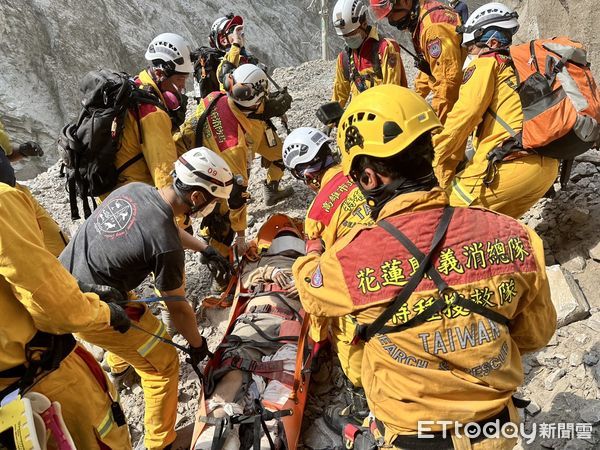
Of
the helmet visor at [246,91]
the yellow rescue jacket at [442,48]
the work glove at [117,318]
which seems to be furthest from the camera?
the helmet visor at [246,91]

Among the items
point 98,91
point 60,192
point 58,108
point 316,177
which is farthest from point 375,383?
point 58,108

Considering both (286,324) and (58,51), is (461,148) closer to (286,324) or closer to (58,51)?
(286,324)

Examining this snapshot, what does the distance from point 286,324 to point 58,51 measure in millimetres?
17077

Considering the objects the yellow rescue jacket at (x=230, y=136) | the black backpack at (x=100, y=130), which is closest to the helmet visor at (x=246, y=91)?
the yellow rescue jacket at (x=230, y=136)

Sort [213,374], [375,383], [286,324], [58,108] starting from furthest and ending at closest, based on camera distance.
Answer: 1. [58,108]
2. [286,324]
3. [213,374]
4. [375,383]

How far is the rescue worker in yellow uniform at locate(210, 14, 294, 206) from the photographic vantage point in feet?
17.3

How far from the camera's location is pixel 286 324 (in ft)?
12.0

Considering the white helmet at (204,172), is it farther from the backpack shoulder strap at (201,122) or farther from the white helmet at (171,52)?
the white helmet at (171,52)

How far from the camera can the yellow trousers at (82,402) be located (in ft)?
7.75

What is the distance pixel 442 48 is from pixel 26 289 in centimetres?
388

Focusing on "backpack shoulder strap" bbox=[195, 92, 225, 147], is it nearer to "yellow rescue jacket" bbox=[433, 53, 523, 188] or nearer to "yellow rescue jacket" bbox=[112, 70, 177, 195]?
"yellow rescue jacket" bbox=[112, 70, 177, 195]

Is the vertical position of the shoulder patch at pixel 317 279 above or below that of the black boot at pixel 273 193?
above

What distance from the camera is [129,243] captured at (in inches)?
112

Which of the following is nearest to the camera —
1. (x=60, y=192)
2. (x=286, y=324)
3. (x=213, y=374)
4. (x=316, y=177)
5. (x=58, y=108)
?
(x=213, y=374)
